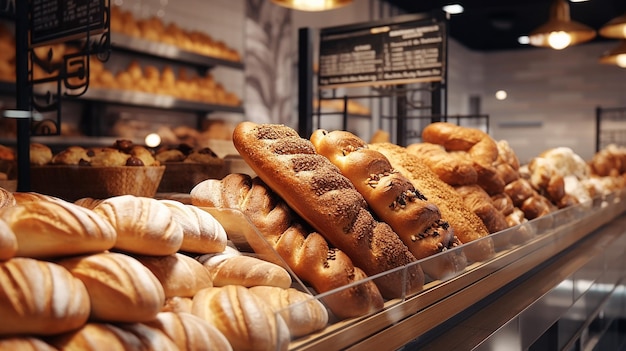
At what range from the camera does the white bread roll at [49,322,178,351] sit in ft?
2.15

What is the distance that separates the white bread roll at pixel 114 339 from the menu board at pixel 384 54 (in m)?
2.83

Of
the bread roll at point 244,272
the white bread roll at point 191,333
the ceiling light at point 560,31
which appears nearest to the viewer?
the white bread roll at point 191,333

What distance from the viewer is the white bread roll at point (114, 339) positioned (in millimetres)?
657

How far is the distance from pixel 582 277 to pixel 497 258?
846 millimetres

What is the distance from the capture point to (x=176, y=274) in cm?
87

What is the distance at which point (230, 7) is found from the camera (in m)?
5.45

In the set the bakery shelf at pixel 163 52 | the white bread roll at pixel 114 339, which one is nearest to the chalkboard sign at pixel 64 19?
the white bread roll at pixel 114 339

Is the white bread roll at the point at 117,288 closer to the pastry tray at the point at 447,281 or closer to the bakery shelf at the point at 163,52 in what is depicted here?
the pastry tray at the point at 447,281

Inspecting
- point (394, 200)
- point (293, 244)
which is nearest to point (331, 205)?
point (293, 244)

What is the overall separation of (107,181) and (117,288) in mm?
789

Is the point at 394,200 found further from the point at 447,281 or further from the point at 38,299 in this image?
the point at 38,299

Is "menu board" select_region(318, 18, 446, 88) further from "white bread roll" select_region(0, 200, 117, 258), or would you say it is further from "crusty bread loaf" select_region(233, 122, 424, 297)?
"white bread roll" select_region(0, 200, 117, 258)

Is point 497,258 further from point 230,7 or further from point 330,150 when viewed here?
point 230,7

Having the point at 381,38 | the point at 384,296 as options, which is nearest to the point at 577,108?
the point at 381,38
